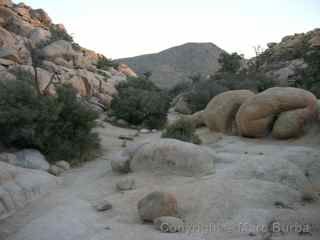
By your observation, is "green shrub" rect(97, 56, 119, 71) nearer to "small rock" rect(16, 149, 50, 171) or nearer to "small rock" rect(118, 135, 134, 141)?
"small rock" rect(118, 135, 134, 141)

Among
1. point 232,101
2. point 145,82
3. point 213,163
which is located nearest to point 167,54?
point 145,82

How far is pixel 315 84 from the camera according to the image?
1767cm

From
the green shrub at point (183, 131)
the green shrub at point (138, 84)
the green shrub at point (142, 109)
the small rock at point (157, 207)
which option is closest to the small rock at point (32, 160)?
the green shrub at point (183, 131)

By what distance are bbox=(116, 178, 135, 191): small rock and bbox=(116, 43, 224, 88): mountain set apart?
52489 mm

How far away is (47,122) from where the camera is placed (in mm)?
9672

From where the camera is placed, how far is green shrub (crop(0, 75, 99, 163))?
9195mm

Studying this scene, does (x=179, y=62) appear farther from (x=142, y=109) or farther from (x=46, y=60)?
(x=142, y=109)

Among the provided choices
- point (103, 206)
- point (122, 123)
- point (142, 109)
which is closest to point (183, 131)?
point (103, 206)

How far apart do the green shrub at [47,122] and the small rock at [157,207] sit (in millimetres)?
5046

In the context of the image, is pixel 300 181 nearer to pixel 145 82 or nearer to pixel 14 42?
pixel 145 82

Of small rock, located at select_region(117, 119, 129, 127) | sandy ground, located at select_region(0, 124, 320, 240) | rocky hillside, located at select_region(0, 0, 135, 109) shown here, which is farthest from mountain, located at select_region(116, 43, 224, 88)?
sandy ground, located at select_region(0, 124, 320, 240)

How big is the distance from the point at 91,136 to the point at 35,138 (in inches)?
83.6

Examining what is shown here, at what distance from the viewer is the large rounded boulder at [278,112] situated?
10.4m

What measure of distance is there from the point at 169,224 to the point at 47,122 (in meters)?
6.03
